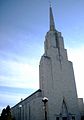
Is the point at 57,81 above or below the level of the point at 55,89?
above

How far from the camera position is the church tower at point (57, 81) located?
43.8 meters

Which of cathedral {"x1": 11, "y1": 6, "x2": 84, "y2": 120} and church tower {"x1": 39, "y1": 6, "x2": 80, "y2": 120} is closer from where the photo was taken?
cathedral {"x1": 11, "y1": 6, "x2": 84, "y2": 120}

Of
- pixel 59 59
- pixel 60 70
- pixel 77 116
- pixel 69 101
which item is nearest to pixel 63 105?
pixel 69 101

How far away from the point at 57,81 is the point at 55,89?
2818 millimetres

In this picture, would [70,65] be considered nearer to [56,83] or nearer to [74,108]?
[56,83]

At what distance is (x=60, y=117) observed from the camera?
43031 mm

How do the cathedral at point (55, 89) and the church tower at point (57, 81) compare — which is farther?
the church tower at point (57, 81)

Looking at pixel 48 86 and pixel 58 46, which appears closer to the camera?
pixel 48 86

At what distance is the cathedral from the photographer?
4278cm

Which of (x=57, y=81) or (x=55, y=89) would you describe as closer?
(x=55, y=89)

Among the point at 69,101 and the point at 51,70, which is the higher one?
the point at 51,70

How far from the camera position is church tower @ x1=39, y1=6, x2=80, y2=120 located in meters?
43.8

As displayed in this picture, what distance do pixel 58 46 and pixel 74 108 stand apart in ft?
70.5

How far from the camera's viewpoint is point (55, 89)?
45.5 metres
